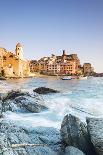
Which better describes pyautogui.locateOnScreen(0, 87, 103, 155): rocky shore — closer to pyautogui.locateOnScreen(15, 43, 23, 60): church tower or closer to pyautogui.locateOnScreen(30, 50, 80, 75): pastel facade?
pyautogui.locateOnScreen(15, 43, 23, 60): church tower

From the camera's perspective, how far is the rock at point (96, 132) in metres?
7.58

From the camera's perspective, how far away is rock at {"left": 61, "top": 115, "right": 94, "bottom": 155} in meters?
8.16

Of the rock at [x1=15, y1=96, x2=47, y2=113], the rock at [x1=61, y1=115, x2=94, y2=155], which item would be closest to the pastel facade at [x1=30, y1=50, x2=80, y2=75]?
the rock at [x1=15, y1=96, x2=47, y2=113]

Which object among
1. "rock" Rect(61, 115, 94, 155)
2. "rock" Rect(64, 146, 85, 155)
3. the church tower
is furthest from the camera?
the church tower

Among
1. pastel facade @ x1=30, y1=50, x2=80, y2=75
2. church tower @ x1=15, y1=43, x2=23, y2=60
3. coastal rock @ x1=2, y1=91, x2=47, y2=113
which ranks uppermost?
church tower @ x1=15, y1=43, x2=23, y2=60

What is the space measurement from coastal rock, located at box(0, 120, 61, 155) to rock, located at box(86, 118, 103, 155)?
3.34 ft

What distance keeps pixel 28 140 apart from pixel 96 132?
6.20 feet

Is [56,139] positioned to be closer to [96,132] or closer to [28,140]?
[28,140]

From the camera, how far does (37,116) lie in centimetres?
1427

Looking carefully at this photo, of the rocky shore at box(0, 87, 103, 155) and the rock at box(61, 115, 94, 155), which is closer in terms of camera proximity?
the rocky shore at box(0, 87, 103, 155)

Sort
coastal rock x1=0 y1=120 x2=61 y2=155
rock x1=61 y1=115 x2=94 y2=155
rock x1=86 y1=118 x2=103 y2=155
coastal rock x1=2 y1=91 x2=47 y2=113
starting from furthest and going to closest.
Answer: coastal rock x1=2 y1=91 x2=47 y2=113, rock x1=61 y1=115 x2=94 y2=155, coastal rock x1=0 y1=120 x2=61 y2=155, rock x1=86 y1=118 x2=103 y2=155

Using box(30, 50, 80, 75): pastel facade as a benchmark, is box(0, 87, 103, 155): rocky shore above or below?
below

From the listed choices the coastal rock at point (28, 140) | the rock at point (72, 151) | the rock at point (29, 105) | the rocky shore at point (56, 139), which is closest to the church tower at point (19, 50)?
the rock at point (29, 105)

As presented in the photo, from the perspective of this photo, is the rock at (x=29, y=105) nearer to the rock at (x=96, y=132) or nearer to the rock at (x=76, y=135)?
the rock at (x=76, y=135)
